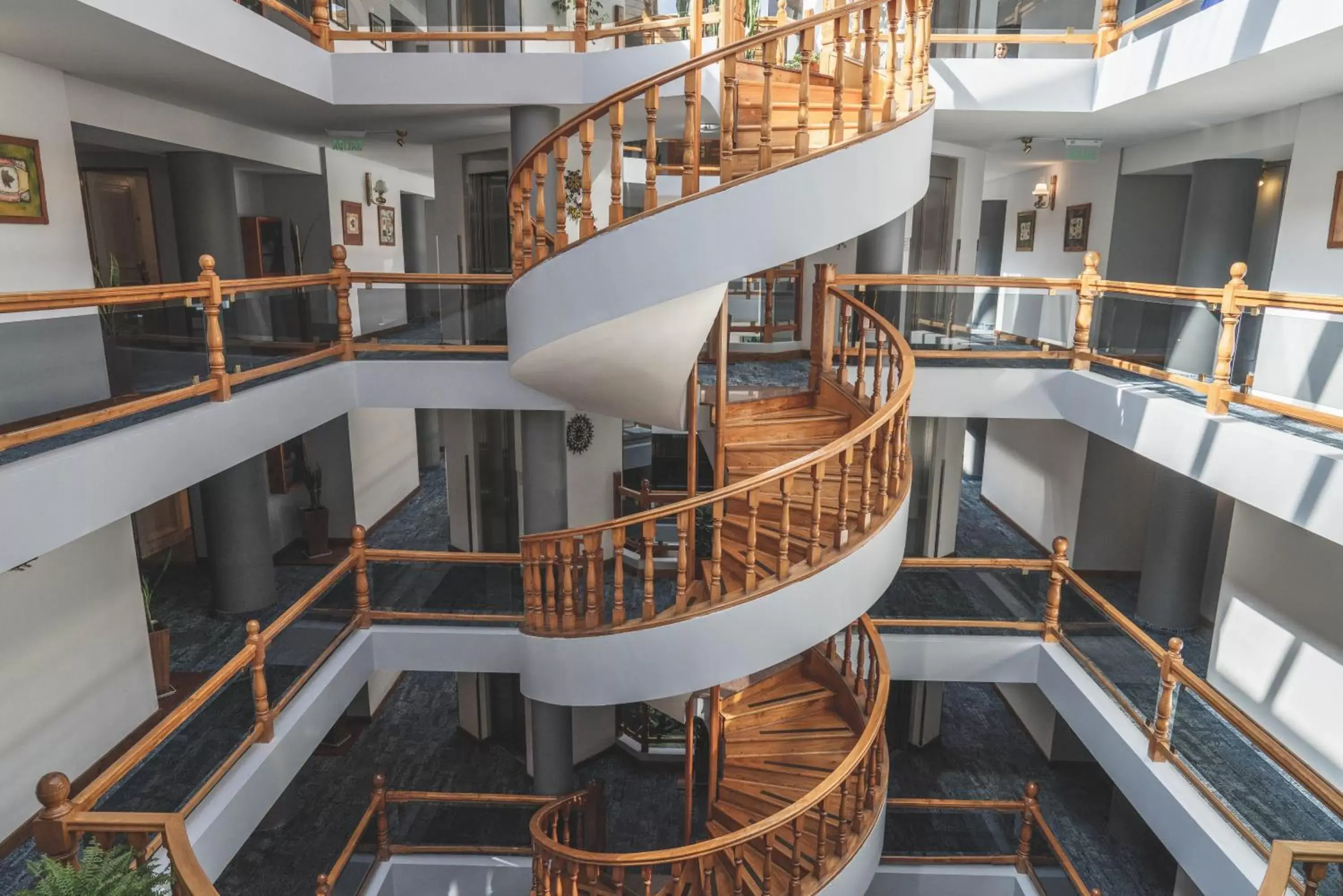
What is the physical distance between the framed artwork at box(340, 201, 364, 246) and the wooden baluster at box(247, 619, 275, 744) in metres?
6.93

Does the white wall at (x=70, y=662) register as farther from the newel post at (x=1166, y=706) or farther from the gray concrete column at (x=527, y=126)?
the newel post at (x=1166, y=706)

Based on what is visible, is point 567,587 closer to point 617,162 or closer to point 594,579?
point 594,579

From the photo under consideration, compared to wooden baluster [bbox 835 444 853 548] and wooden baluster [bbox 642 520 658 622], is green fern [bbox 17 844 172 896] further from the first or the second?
wooden baluster [bbox 835 444 853 548]

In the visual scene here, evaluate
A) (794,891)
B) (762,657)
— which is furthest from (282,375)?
(794,891)

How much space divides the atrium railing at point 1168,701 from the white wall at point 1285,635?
40 cm

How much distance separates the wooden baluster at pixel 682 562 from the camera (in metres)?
4.89

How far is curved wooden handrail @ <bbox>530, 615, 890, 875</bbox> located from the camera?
15.1 ft

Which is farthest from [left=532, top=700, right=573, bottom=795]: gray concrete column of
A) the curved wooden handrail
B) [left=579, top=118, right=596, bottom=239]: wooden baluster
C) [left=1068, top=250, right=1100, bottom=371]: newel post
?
[left=1068, top=250, right=1100, bottom=371]: newel post

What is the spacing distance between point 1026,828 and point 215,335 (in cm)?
674

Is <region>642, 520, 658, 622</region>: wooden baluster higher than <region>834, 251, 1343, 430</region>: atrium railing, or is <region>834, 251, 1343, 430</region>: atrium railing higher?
<region>834, 251, 1343, 430</region>: atrium railing

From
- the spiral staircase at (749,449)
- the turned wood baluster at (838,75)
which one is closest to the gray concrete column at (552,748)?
the spiral staircase at (749,449)

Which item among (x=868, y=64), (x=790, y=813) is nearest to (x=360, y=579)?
(x=790, y=813)

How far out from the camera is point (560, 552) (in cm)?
536

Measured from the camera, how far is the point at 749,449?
19.2 ft
